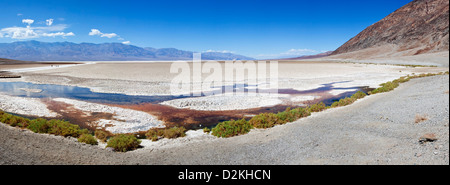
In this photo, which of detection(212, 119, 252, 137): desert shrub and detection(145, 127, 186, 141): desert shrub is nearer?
detection(212, 119, 252, 137): desert shrub

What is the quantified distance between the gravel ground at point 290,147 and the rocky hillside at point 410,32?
107329 millimetres

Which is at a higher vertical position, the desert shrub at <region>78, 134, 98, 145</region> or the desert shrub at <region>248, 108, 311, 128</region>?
the desert shrub at <region>248, 108, 311, 128</region>

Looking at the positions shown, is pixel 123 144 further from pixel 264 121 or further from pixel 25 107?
pixel 25 107

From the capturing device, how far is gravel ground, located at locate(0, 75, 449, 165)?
6645mm

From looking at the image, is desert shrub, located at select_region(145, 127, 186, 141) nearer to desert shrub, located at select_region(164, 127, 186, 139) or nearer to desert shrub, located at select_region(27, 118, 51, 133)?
desert shrub, located at select_region(164, 127, 186, 139)

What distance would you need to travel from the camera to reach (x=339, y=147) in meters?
7.60

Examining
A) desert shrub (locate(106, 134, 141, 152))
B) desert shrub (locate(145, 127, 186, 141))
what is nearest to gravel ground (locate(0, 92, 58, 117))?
desert shrub (locate(145, 127, 186, 141))

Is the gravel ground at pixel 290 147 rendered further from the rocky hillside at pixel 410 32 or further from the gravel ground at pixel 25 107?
the rocky hillside at pixel 410 32

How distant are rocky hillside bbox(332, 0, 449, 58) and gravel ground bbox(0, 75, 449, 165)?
107329 mm

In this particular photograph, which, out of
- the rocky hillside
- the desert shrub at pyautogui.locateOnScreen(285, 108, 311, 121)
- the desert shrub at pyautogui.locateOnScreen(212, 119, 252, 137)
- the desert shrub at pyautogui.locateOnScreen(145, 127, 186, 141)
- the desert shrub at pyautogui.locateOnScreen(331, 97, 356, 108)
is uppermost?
the rocky hillside

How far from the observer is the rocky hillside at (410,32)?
4198 inches

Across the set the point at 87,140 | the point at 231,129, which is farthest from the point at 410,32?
the point at 87,140
